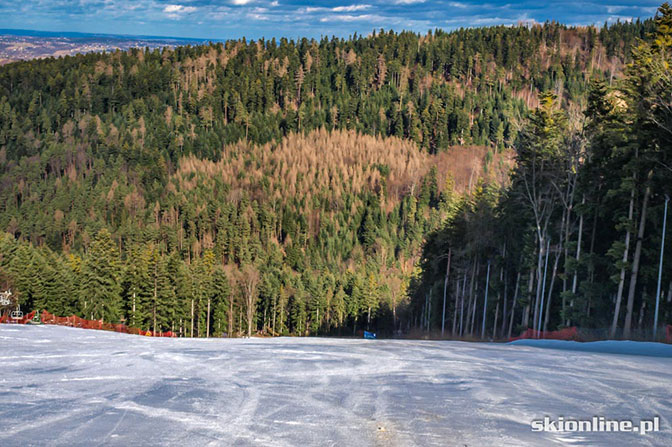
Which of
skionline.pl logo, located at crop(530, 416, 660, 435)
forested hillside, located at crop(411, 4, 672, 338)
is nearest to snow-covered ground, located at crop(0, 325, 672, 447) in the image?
skionline.pl logo, located at crop(530, 416, 660, 435)

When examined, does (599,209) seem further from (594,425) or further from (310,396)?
(310,396)

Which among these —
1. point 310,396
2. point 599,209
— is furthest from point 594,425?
point 599,209

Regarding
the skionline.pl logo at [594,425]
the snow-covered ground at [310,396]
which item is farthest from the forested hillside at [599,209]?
the skionline.pl logo at [594,425]

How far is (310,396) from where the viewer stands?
37.9 ft

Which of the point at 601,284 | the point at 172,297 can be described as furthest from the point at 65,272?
the point at 601,284

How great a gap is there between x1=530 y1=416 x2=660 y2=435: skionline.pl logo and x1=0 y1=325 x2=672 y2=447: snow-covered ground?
19 centimetres

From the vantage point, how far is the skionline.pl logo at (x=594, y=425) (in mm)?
9633

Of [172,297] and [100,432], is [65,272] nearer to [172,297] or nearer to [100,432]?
[172,297]

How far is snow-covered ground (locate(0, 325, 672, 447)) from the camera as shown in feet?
29.3

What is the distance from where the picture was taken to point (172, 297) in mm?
86000

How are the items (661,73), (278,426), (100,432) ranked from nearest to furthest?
1. (100,432)
2. (278,426)
3. (661,73)

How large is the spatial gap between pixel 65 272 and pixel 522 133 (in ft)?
192

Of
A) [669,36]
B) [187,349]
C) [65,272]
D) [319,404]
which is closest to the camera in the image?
[319,404]

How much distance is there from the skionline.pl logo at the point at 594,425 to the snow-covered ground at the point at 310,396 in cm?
19
